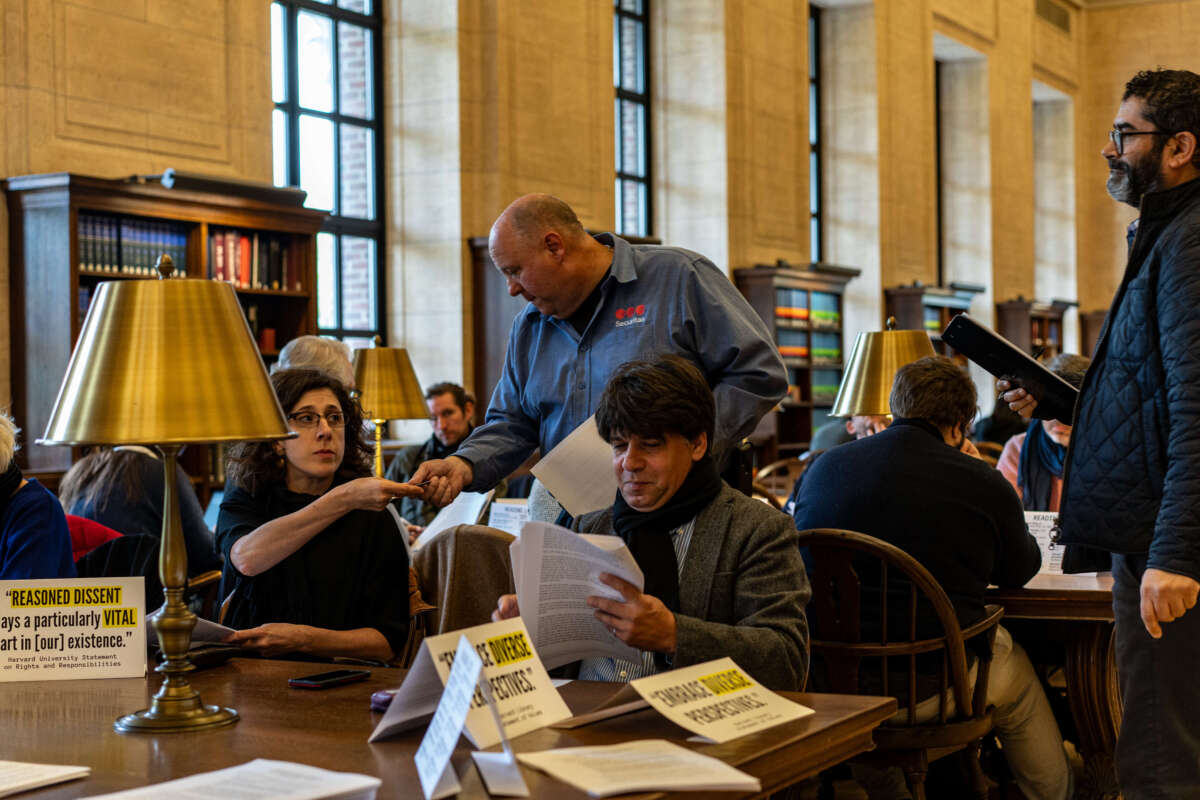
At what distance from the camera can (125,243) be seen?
254 inches

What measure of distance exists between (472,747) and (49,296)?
5066 mm

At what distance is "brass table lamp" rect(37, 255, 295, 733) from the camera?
73.9 inches

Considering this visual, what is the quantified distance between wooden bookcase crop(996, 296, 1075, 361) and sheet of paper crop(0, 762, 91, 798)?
1480 cm

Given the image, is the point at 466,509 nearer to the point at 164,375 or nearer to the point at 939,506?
the point at 939,506

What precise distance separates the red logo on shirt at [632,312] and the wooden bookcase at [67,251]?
11.9ft

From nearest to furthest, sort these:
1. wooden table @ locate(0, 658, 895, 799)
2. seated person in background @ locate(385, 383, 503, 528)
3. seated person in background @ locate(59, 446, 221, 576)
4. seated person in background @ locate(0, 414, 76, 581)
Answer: wooden table @ locate(0, 658, 895, 799)
seated person in background @ locate(0, 414, 76, 581)
seated person in background @ locate(59, 446, 221, 576)
seated person in background @ locate(385, 383, 503, 528)

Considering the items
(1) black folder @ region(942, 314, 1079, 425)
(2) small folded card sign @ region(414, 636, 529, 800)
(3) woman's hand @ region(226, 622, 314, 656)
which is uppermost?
(1) black folder @ region(942, 314, 1079, 425)

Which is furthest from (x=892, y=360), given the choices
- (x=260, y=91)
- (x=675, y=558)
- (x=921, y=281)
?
(x=921, y=281)

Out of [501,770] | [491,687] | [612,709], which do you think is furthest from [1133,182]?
[501,770]

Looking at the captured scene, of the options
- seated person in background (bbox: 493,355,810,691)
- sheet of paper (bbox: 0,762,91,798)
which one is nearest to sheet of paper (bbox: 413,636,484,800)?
sheet of paper (bbox: 0,762,91,798)

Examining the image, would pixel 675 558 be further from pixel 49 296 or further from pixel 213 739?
pixel 49 296

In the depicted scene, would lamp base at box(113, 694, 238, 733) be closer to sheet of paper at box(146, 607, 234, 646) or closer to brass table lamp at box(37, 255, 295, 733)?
brass table lamp at box(37, 255, 295, 733)

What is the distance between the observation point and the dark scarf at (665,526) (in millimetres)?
2316

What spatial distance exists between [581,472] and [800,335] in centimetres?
950
